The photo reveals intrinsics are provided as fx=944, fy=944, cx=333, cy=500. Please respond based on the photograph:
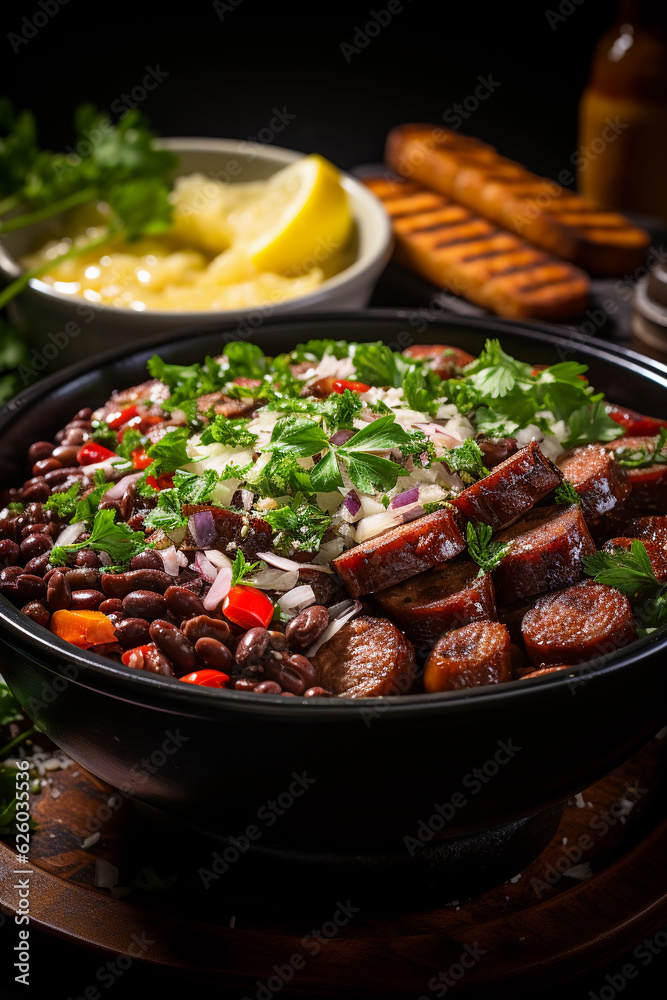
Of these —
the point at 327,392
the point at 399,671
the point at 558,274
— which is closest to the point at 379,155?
the point at 558,274

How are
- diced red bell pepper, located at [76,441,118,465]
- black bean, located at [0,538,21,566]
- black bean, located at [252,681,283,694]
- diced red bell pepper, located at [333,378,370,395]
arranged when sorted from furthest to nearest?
1. diced red bell pepper, located at [333,378,370,395]
2. diced red bell pepper, located at [76,441,118,465]
3. black bean, located at [0,538,21,566]
4. black bean, located at [252,681,283,694]

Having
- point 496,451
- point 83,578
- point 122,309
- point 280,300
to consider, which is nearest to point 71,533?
point 83,578

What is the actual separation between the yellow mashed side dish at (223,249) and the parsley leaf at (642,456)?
8.13ft

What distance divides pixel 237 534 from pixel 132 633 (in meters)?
0.42

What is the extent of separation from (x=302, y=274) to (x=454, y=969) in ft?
13.6

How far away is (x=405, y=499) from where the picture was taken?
2.80 metres

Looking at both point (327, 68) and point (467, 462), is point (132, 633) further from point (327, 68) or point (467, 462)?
point (327, 68)

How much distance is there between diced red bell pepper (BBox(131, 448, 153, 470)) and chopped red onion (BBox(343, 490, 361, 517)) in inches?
28.3

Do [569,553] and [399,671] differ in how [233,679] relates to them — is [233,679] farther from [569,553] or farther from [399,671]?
[569,553]

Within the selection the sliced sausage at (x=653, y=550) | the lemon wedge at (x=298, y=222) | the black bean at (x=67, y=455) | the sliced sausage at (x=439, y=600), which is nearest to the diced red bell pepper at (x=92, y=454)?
the black bean at (x=67, y=455)

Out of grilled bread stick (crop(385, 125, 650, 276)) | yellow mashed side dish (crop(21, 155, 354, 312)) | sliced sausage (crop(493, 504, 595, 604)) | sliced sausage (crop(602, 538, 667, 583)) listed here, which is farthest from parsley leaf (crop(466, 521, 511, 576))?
grilled bread stick (crop(385, 125, 650, 276))

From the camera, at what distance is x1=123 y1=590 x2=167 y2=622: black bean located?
255 centimetres

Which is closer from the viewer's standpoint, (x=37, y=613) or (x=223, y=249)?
(x=37, y=613)

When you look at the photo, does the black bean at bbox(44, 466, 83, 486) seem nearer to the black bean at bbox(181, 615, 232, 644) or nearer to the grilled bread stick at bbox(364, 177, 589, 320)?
the black bean at bbox(181, 615, 232, 644)
